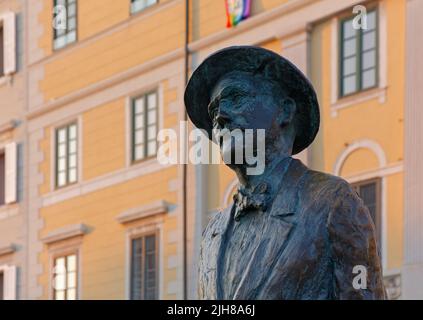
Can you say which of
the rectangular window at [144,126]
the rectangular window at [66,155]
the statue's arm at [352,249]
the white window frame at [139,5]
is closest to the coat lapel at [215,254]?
the statue's arm at [352,249]

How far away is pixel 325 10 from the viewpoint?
28.2m

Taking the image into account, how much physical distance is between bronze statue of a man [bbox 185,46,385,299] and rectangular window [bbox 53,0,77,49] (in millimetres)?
30146

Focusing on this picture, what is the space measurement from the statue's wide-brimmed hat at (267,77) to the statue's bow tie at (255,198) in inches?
12.0

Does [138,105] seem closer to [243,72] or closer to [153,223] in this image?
[153,223]

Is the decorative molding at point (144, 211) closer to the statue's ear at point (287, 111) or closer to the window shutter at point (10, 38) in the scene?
the window shutter at point (10, 38)

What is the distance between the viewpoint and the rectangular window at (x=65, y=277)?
35094mm

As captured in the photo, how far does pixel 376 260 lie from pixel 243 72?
2.55 ft

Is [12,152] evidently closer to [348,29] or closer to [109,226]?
[109,226]

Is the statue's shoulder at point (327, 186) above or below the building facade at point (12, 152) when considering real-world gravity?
below

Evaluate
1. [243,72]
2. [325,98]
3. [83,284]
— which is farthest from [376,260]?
[83,284]

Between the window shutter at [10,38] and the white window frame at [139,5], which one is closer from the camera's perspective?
the white window frame at [139,5]

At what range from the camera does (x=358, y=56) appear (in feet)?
89.8

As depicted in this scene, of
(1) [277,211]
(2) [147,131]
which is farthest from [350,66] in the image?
(1) [277,211]

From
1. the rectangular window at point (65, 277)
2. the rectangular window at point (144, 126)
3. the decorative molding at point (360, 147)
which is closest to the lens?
the decorative molding at point (360, 147)
